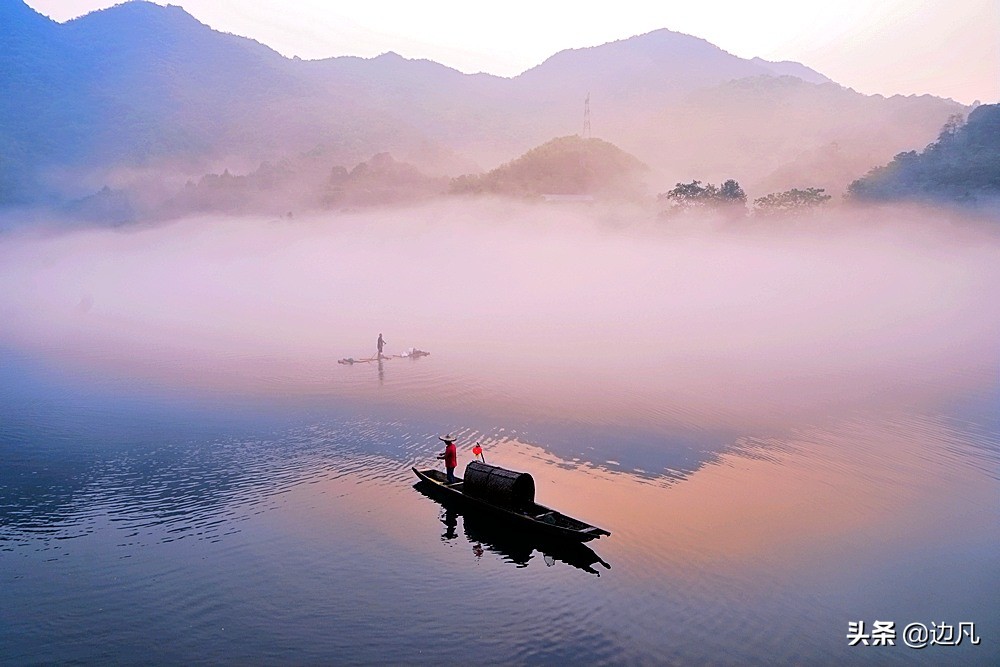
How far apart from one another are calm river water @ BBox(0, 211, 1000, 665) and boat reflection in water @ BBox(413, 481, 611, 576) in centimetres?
13

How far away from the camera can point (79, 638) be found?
14266 mm

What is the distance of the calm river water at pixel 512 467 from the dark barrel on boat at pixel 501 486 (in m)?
1.09

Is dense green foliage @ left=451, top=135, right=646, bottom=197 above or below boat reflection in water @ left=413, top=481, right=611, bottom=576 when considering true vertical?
above

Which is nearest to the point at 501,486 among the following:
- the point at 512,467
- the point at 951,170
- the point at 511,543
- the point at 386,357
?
the point at 511,543

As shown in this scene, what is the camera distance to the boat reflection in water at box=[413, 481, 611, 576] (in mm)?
18828

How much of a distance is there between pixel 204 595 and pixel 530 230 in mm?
97033

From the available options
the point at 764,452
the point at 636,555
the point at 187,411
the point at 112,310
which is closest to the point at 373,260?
the point at 112,310

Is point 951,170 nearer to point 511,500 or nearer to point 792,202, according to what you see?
point 792,202

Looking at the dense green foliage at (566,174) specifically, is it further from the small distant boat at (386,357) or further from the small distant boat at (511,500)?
the small distant boat at (511,500)

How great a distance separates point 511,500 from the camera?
2055cm

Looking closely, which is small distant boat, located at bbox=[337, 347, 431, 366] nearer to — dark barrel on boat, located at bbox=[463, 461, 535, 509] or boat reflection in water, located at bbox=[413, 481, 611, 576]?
boat reflection in water, located at bbox=[413, 481, 611, 576]

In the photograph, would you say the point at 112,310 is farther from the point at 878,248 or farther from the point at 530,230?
the point at 878,248

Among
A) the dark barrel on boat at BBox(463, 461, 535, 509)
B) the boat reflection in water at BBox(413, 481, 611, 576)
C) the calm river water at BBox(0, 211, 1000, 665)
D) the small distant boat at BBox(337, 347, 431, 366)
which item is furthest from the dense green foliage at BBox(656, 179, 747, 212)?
the boat reflection in water at BBox(413, 481, 611, 576)

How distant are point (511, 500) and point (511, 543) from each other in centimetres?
134
